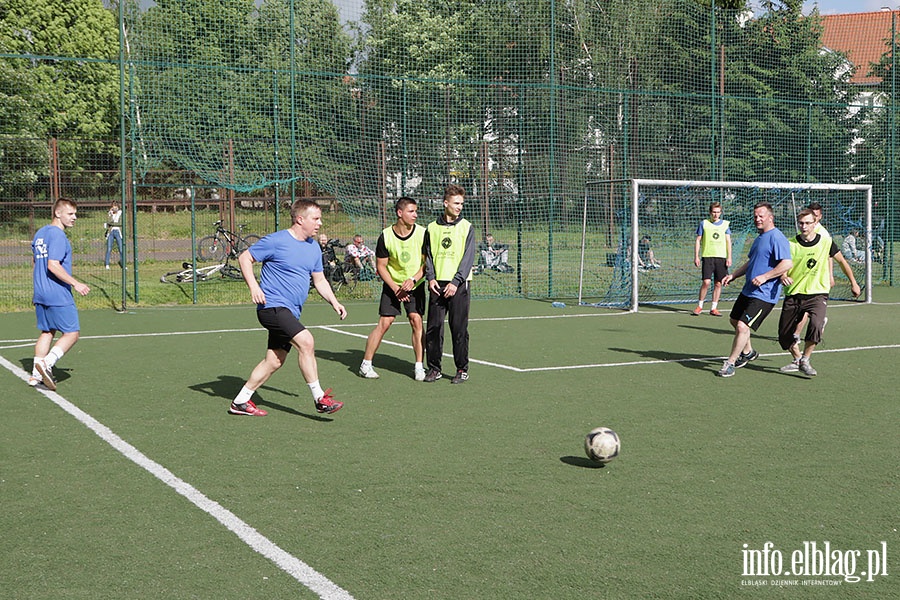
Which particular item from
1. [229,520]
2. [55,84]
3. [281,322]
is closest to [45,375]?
[281,322]

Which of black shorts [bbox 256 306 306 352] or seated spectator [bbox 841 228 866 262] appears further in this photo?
seated spectator [bbox 841 228 866 262]

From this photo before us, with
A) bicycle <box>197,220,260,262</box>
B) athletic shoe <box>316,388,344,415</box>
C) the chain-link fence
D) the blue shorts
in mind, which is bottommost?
athletic shoe <box>316,388,344,415</box>

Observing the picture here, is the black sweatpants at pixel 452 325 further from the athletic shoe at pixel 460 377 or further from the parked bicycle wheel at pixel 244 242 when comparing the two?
the parked bicycle wheel at pixel 244 242

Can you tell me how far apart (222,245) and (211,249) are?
0.58m

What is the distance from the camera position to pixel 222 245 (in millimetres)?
22953

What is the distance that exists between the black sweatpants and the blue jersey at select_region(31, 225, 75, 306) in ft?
11.7

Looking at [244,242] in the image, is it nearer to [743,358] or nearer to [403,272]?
[403,272]

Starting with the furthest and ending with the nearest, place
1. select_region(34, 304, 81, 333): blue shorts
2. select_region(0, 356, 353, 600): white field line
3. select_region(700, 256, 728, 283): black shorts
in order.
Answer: select_region(700, 256, 728, 283): black shorts → select_region(34, 304, 81, 333): blue shorts → select_region(0, 356, 353, 600): white field line

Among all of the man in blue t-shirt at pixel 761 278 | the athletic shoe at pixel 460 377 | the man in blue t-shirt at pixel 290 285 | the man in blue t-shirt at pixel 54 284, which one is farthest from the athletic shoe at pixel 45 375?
the man in blue t-shirt at pixel 761 278

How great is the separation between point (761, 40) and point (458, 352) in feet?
66.1

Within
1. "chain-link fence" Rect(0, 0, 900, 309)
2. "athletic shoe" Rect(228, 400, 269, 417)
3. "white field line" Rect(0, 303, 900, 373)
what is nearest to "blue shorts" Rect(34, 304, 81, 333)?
"athletic shoe" Rect(228, 400, 269, 417)

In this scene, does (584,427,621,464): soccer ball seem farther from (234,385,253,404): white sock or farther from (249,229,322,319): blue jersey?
(234,385,253,404): white sock

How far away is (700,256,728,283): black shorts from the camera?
55.2 ft

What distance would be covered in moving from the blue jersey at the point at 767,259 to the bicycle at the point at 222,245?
14268 millimetres
